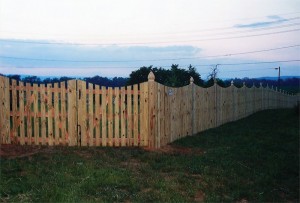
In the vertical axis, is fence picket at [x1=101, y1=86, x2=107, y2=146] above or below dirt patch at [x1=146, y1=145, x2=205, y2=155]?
above

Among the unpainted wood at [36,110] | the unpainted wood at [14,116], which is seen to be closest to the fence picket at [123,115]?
the unpainted wood at [36,110]

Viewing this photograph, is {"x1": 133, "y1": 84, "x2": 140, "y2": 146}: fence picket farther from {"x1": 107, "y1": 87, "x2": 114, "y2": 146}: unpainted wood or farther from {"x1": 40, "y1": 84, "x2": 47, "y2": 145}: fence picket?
{"x1": 40, "y1": 84, "x2": 47, "y2": 145}: fence picket

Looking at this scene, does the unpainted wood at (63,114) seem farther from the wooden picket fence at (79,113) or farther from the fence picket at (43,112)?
the fence picket at (43,112)

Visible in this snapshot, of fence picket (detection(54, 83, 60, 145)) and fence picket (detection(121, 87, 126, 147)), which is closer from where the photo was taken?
fence picket (detection(54, 83, 60, 145))

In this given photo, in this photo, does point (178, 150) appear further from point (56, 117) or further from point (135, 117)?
point (56, 117)

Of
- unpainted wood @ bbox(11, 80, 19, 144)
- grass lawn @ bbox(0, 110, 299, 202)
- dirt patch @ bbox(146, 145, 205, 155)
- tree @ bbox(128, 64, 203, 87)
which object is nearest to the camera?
grass lawn @ bbox(0, 110, 299, 202)

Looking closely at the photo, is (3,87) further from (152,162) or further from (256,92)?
(256,92)

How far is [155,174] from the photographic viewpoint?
7344 mm

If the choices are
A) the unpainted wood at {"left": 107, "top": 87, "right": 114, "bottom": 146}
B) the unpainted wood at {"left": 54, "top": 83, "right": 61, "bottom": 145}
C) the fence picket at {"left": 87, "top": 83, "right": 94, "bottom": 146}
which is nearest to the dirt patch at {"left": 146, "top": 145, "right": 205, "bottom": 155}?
the unpainted wood at {"left": 107, "top": 87, "right": 114, "bottom": 146}

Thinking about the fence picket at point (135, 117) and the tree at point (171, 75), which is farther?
the tree at point (171, 75)

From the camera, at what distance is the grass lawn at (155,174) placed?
5965mm

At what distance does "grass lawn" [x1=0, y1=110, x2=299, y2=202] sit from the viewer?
596 cm

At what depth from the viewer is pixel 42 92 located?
10289mm

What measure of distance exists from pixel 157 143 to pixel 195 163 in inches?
87.7
